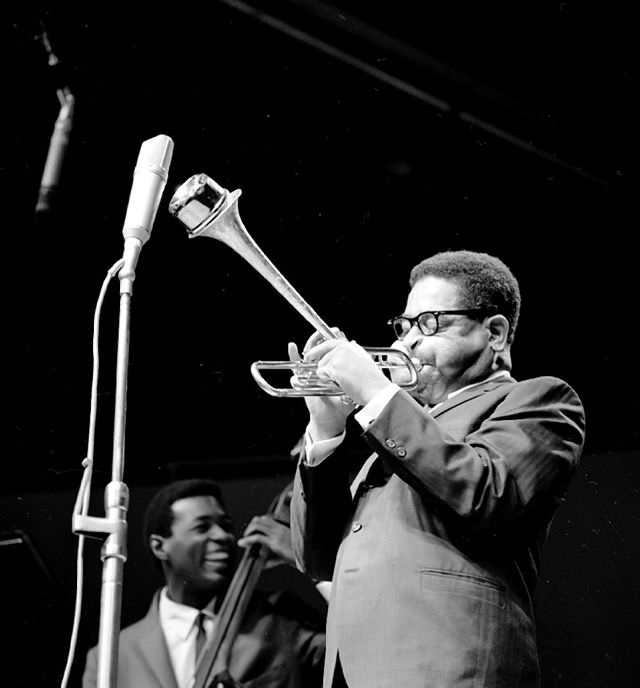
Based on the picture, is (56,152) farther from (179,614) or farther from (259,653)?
(259,653)

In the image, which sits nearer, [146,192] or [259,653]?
[146,192]

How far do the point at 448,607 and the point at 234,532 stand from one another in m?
1.40

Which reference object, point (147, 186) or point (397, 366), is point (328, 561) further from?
point (147, 186)

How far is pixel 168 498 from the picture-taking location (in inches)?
115

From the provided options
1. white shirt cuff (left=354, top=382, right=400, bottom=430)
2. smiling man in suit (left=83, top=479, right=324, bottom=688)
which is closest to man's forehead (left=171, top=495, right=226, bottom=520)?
smiling man in suit (left=83, top=479, right=324, bottom=688)

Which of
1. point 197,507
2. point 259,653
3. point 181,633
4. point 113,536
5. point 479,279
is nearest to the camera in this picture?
point 113,536

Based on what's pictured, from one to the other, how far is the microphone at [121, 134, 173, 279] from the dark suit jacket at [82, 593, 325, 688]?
4.55ft

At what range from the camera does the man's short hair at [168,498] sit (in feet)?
9.46


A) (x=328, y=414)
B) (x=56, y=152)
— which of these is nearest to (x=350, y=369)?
(x=328, y=414)

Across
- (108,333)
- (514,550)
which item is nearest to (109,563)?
(514,550)

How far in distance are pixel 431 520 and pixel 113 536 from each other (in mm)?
564

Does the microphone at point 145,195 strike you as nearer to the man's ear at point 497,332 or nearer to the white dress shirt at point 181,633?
the man's ear at point 497,332

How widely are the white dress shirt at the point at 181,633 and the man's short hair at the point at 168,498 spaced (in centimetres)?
20

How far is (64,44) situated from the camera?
3008 mm
